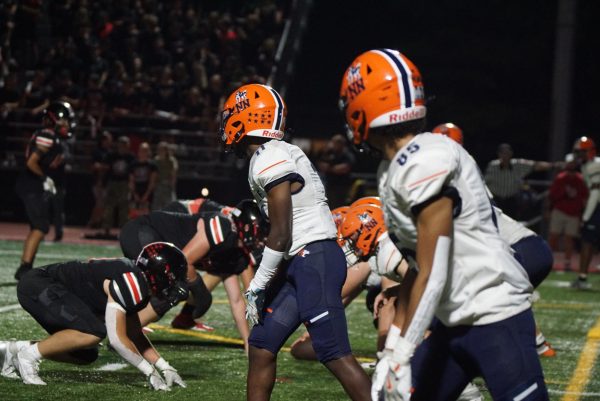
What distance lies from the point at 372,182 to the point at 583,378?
11.3 meters

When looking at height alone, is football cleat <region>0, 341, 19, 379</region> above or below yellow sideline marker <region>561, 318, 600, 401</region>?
above

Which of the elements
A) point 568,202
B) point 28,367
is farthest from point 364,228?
point 568,202

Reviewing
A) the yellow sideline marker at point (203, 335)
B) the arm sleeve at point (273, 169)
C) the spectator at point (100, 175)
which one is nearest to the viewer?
the arm sleeve at point (273, 169)

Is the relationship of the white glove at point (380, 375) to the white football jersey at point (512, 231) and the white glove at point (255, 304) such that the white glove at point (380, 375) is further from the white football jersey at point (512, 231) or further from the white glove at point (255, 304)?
the white football jersey at point (512, 231)

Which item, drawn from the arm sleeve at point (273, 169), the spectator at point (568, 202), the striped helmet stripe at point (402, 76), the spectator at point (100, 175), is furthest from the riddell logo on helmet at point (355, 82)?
the spectator at point (100, 175)

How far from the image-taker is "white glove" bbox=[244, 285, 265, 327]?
485 centimetres

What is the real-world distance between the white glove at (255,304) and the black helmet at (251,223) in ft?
6.51

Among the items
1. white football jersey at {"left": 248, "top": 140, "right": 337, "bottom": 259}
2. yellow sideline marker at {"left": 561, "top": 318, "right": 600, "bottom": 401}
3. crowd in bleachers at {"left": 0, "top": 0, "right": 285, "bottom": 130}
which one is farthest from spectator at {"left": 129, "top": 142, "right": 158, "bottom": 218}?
white football jersey at {"left": 248, "top": 140, "right": 337, "bottom": 259}

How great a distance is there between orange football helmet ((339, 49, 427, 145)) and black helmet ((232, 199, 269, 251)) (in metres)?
3.14

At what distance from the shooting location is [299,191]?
4.96 metres

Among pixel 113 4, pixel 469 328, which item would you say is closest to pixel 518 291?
pixel 469 328

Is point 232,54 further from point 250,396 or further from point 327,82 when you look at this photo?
point 250,396

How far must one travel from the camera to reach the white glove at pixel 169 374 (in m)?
6.19

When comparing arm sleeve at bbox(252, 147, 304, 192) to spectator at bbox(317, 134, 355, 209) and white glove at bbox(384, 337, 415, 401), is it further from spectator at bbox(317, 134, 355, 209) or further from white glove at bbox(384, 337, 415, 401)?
spectator at bbox(317, 134, 355, 209)
